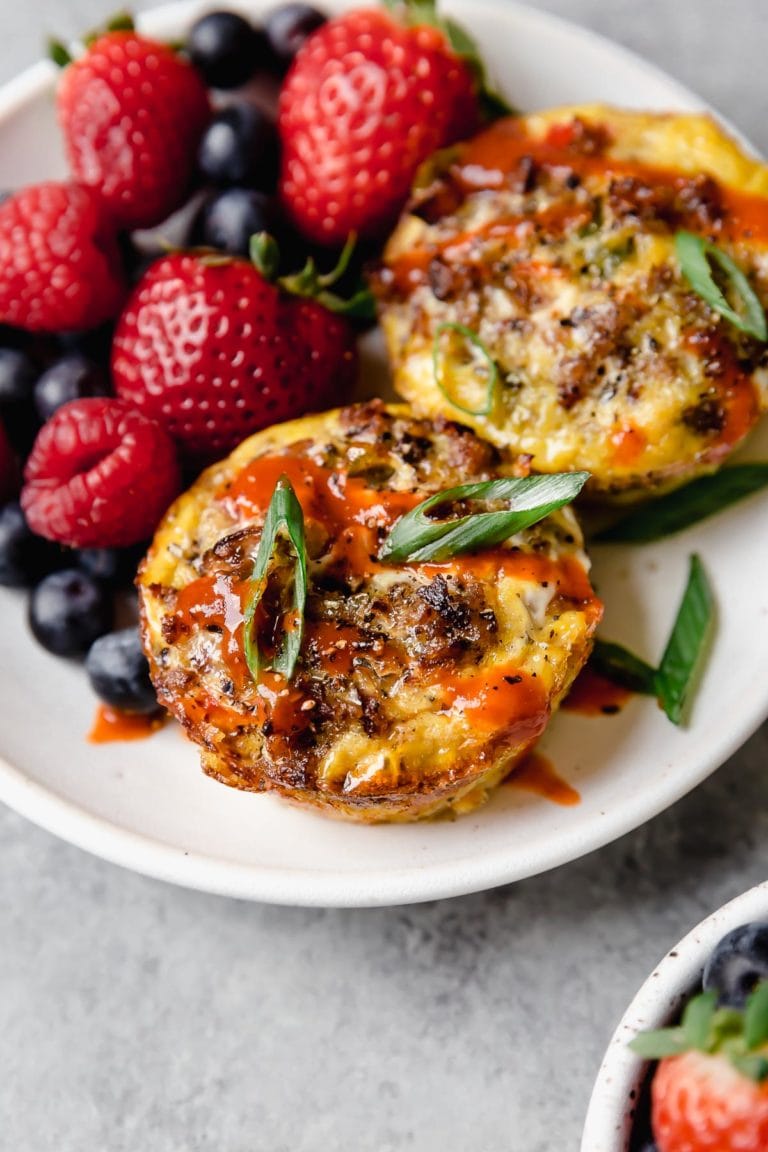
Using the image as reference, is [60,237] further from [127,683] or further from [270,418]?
[127,683]

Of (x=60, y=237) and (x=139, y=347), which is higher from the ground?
(x=60, y=237)

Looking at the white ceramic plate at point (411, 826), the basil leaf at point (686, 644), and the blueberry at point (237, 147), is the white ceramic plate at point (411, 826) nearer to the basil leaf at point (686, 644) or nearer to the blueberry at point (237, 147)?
the basil leaf at point (686, 644)

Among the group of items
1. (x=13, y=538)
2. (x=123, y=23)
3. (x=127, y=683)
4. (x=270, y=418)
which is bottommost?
(x=127, y=683)

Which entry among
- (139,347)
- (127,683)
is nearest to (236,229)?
(139,347)

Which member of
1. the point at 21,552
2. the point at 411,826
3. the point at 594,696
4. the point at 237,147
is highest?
the point at 237,147

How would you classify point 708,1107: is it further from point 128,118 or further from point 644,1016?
point 128,118

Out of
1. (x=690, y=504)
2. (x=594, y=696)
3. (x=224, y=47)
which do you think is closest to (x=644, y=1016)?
(x=594, y=696)
